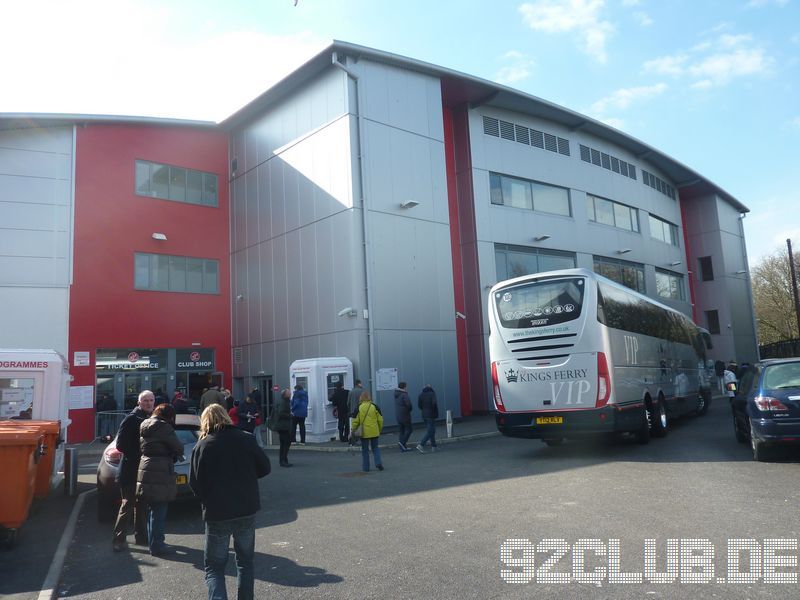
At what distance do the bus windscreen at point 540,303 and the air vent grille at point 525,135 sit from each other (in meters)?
15.0

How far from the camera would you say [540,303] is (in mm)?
12203

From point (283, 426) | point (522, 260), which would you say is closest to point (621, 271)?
point (522, 260)

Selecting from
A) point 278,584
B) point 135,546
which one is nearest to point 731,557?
point 278,584

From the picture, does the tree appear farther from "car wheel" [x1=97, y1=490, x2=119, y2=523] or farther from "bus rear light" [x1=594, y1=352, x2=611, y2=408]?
"car wheel" [x1=97, y1=490, x2=119, y2=523]

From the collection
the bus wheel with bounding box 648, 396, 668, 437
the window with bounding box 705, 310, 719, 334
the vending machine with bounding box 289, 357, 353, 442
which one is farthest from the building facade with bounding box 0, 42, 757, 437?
the window with bounding box 705, 310, 719, 334

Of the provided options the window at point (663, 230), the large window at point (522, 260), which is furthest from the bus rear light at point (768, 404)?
the window at point (663, 230)

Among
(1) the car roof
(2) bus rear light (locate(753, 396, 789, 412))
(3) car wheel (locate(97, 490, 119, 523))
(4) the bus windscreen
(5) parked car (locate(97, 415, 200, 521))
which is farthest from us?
(4) the bus windscreen

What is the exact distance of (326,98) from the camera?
2164 centimetres

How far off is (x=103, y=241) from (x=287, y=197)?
22.8 feet

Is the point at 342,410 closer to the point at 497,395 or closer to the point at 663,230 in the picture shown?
the point at 497,395

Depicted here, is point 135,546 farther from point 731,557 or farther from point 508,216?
point 508,216

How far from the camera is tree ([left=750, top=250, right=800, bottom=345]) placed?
46.6m

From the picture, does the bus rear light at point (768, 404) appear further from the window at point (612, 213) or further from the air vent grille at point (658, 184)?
the air vent grille at point (658, 184)

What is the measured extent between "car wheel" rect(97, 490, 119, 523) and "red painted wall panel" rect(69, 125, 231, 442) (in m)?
14.7
